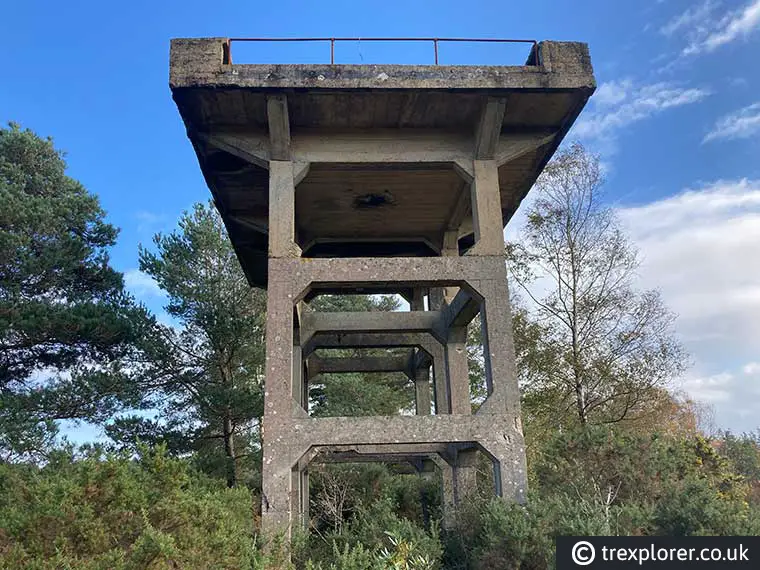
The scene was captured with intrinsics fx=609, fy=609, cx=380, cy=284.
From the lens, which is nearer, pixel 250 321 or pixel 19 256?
pixel 19 256

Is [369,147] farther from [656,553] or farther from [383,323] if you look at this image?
[656,553]

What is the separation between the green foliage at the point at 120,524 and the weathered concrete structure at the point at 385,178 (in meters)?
1.79

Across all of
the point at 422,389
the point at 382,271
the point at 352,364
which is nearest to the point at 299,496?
the point at 352,364

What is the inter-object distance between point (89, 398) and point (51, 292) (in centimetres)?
305

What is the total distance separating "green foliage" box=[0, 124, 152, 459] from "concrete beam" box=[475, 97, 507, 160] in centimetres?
1091

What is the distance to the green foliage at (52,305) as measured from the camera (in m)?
14.6

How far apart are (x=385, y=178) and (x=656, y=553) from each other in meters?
7.11

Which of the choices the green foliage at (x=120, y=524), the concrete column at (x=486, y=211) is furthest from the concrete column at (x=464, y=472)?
the green foliage at (x=120, y=524)

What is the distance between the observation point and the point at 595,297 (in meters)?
17.9

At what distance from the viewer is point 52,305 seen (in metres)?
15.2

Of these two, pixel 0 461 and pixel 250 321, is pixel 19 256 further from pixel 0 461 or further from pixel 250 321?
pixel 250 321

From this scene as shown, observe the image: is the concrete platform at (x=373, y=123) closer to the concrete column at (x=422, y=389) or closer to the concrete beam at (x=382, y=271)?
the concrete beam at (x=382, y=271)

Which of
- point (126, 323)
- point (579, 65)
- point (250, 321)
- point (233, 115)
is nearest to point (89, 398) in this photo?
point (126, 323)

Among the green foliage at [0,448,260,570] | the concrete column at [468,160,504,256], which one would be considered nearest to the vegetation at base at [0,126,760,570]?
the green foliage at [0,448,260,570]
